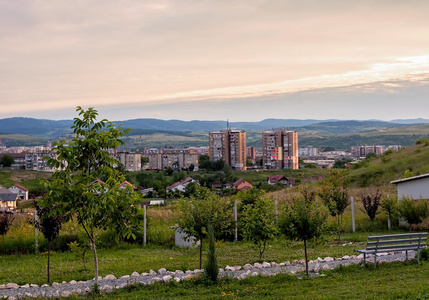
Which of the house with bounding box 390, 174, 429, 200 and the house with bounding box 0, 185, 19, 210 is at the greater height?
the house with bounding box 390, 174, 429, 200

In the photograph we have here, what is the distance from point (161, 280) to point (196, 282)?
0.91 meters

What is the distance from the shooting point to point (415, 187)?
2164 cm

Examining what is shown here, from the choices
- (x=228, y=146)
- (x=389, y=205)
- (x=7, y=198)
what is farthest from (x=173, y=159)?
(x=389, y=205)

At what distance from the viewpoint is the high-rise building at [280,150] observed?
149875mm

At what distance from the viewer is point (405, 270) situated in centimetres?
1154

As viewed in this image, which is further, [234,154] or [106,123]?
[234,154]

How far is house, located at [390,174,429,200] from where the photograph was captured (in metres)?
21.2

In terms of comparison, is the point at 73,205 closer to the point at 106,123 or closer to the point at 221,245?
the point at 106,123

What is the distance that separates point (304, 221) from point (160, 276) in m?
4.04

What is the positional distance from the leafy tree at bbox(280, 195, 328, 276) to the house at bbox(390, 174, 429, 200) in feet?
35.5

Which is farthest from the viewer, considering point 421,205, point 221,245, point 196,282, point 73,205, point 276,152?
point 276,152

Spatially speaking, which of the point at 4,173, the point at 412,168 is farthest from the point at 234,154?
the point at 412,168

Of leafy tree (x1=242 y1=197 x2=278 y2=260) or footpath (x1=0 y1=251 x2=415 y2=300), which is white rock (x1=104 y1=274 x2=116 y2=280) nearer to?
footpath (x1=0 y1=251 x2=415 y2=300)

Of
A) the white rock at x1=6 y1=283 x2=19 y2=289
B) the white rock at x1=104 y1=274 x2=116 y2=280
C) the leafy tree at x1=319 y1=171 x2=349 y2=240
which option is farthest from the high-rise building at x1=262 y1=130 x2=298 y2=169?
the white rock at x1=6 y1=283 x2=19 y2=289
